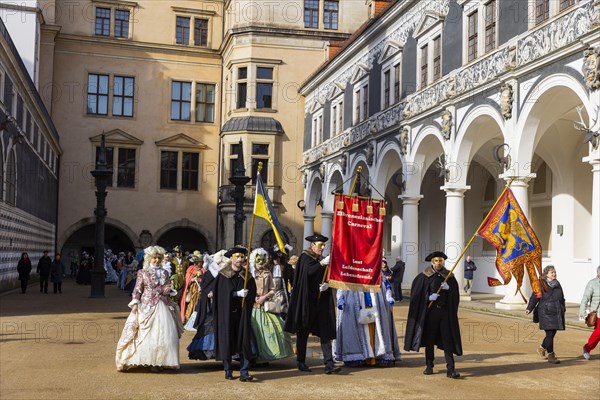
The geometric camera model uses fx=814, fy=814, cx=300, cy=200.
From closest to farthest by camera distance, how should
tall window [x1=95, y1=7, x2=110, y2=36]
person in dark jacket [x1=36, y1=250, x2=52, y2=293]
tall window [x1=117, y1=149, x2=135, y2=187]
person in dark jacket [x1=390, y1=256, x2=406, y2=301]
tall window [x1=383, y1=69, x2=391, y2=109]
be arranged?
A: person in dark jacket [x1=390, y1=256, x2=406, y2=301], person in dark jacket [x1=36, y1=250, x2=52, y2=293], tall window [x1=383, y1=69, x2=391, y2=109], tall window [x1=117, y1=149, x2=135, y2=187], tall window [x1=95, y1=7, x2=110, y2=36]

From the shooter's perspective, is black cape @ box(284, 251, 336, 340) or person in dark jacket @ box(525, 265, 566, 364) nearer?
black cape @ box(284, 251, 336, 340)

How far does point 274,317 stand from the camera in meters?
11.1

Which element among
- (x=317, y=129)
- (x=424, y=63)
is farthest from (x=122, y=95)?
(x=424, y=63)

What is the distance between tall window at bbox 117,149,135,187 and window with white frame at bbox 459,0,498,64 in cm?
2525

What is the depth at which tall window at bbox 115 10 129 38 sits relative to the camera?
4531 centimetres

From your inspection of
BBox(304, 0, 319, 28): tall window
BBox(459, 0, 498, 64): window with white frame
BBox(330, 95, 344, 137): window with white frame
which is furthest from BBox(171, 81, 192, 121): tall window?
BBox(459, 0, 498, 64): window with white frame

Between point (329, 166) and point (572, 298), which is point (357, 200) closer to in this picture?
point (572, 298)

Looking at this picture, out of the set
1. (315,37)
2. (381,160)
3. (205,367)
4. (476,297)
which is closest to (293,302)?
(205,367)

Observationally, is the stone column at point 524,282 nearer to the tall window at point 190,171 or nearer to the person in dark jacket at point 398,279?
the person in dark jacket at point 398,279

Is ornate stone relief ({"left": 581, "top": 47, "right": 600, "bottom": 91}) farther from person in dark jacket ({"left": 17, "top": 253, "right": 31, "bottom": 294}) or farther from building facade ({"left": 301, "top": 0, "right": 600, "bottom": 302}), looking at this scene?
person in dark jacket ({"left": 17, "top": 253, "right": 31, "bottom": 294})

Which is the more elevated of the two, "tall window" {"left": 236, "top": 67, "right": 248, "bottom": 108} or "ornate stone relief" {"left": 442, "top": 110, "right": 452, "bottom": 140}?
"tall window" {"left": 236, "top": 67, "right": 248, "bottom": 108}

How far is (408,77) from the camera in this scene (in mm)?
27953

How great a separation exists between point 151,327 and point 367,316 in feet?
9.98

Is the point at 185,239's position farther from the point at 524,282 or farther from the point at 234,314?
the point at 234,314
